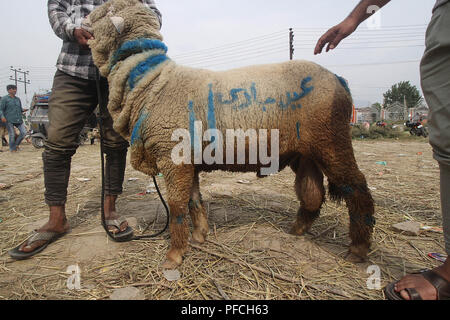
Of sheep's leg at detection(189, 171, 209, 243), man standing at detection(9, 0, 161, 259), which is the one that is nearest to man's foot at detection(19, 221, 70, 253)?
man standing at detection(9, 0, 161, 259)

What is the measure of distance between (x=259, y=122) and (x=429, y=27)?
115 cm

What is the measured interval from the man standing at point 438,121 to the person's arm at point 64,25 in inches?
96.1

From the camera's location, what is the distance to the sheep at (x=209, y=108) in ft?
6.40

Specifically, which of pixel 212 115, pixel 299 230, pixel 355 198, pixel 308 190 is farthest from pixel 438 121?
pixel 299 230

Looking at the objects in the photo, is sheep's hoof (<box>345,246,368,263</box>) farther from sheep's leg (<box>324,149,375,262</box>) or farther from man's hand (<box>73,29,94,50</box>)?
man's hand (<box>73,29,94,50</box>)

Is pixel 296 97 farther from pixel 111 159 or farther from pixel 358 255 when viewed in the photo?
pixel 111 159

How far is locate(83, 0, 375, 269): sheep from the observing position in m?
1.95

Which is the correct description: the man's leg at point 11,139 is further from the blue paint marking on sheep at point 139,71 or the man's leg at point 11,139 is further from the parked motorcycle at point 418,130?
the parked motorcycle at point 418,130

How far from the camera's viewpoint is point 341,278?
1832 millimetres

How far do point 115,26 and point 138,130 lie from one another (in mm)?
839

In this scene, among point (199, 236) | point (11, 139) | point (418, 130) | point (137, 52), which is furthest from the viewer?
point (418, 130)

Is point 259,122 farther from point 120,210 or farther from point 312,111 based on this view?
point 120,210

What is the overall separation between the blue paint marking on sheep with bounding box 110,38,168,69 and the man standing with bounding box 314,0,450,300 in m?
1.89

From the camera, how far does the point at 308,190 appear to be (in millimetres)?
2295
